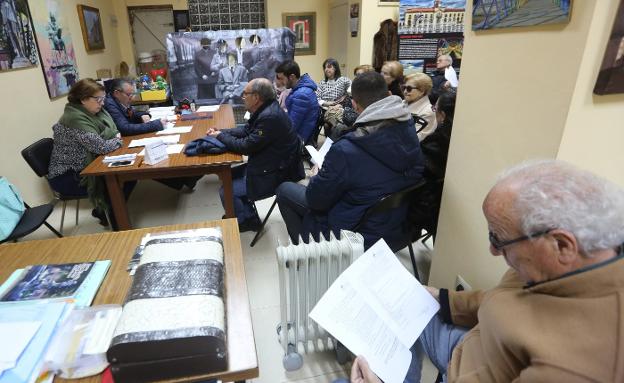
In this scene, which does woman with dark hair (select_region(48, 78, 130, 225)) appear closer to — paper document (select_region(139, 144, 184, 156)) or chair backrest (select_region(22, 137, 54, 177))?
chair backrest (select_region(22, 137, 54, 177))

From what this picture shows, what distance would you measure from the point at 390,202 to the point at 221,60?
4344 mm

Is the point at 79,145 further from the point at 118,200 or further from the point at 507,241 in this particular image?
the point at 507,241

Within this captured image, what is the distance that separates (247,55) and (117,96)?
2.41 metres

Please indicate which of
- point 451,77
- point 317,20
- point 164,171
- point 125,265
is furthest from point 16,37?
point 317,20

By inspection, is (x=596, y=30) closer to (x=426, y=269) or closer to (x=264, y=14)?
(x=426, y=269)

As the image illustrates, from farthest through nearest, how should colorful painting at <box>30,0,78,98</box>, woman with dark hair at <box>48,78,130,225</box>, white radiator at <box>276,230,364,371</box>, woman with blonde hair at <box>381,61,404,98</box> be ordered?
woman with blonde hair at <box>381,61,404,98</box> < colorful painting at <box>30,0,78,98</box> < woman with dark hair at <box>48,78,130,225</box> < white radiator at <box>276,230,364,371</box>

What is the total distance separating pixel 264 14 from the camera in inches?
248

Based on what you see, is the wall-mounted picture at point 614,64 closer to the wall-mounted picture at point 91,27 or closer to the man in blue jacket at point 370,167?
the man in blue jacket at point 370,167

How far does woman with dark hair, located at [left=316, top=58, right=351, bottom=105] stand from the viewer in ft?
15.2

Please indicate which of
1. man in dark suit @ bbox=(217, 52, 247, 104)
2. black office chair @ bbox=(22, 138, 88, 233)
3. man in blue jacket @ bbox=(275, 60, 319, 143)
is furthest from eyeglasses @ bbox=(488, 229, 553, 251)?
man in dark suit @ bbox=(217, 52, 247, 104)

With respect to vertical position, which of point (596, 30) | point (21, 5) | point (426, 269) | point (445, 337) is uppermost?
point (21, 5)

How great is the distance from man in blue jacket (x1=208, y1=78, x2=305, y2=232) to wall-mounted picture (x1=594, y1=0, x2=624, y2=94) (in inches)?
69.8

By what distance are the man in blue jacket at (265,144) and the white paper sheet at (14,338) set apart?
1.65 metres

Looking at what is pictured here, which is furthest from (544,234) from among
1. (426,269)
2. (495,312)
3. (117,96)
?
(117,96)
